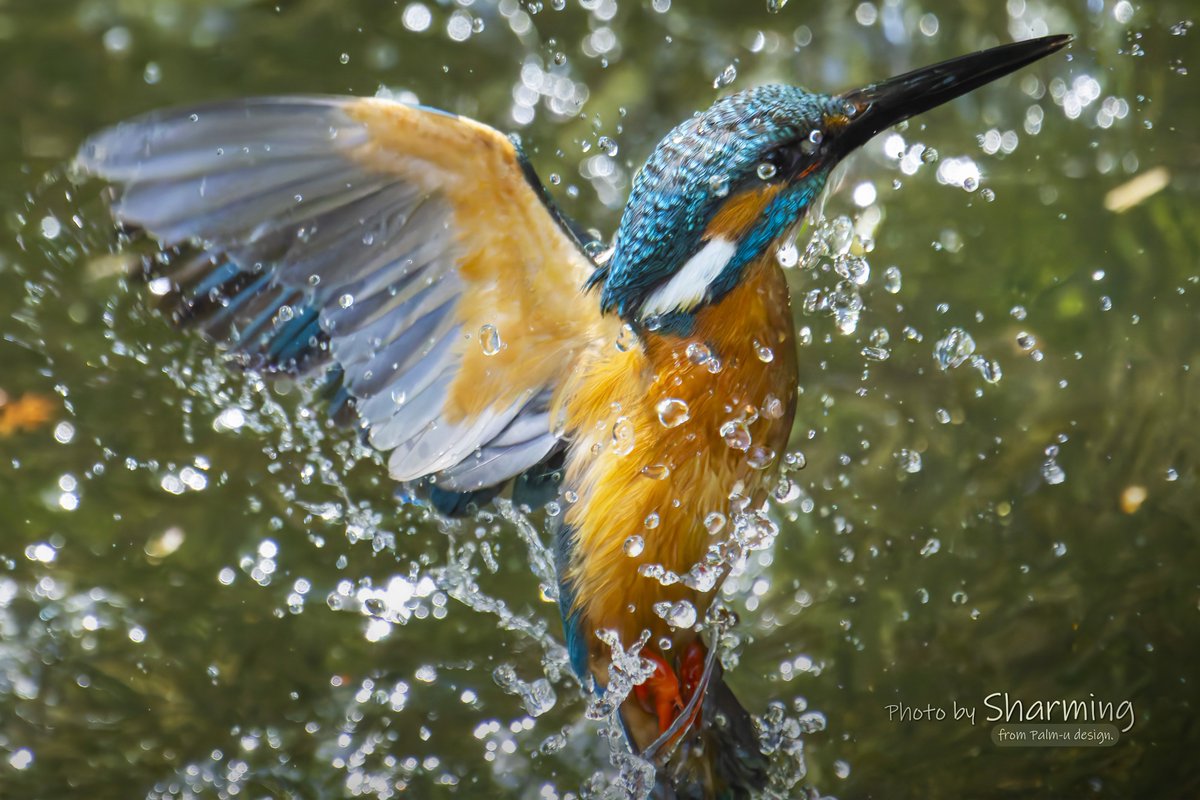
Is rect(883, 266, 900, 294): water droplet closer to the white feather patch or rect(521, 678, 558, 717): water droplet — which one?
the white feather patch

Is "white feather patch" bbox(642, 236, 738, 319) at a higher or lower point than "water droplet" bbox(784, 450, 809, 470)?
higher

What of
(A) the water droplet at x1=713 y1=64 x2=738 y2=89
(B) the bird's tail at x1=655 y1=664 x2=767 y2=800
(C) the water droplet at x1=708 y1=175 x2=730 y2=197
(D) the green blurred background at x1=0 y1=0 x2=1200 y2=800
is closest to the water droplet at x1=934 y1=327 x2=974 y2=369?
(D) the green blurred background at x1=0 y1=0 x2=1200 y2=800

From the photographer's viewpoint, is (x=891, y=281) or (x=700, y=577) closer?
(x=700, y=577)

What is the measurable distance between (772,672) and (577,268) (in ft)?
3.48

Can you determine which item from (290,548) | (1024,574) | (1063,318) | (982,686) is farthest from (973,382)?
(290,548)

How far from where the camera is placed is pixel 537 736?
2.26 metres

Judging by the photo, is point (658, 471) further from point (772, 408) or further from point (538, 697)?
point (538, 697)

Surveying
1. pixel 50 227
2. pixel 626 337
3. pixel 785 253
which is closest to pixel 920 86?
pixel 785 253

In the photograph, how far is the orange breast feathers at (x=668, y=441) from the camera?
6.02 ft

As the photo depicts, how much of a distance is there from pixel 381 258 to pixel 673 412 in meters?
0.55

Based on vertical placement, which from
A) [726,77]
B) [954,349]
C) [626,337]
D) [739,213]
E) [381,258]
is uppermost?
[726,77]

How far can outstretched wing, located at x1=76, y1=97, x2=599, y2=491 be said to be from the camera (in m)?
1.67

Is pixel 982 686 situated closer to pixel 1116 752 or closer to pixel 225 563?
pixel 1116 752

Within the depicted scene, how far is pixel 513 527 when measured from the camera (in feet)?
8.48
